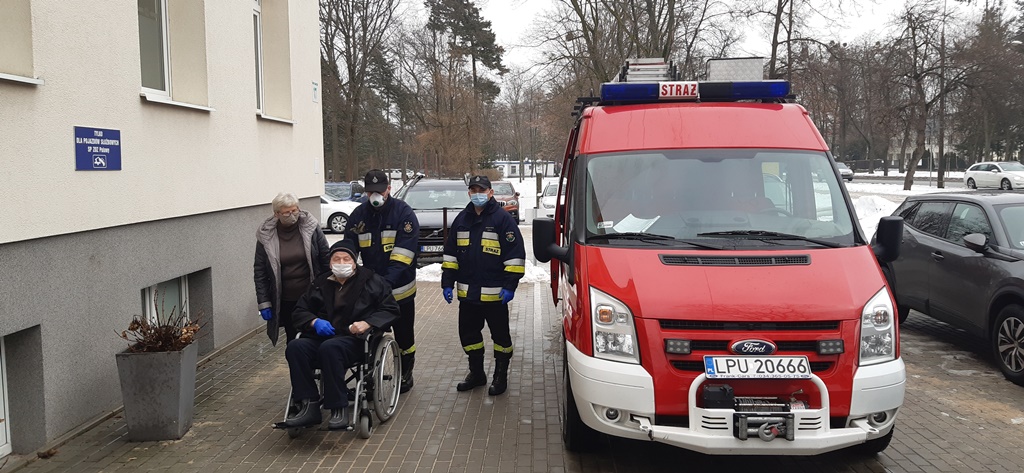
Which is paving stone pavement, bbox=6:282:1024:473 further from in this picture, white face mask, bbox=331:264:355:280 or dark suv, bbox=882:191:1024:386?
white face mask, bbox=331:264:355:280

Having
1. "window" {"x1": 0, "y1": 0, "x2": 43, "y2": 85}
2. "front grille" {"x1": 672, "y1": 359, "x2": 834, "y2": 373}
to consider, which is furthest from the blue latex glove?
"front grille" {"x1": 672, "y1": 359, "x2": 834, "y2": 373}

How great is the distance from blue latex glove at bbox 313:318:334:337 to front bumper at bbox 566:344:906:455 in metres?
2.01

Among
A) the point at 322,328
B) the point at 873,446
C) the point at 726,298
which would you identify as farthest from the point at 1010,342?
the point at 322,328

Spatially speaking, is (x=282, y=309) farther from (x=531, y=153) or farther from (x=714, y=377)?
(x=531, y=153)

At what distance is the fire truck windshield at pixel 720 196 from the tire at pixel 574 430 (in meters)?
1.07

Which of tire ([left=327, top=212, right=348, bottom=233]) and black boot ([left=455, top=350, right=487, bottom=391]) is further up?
tire ([left=327, top=212, right=348, bottom=233])

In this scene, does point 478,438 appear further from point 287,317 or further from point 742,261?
point 742,261

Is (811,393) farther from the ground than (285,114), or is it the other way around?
(285,114)

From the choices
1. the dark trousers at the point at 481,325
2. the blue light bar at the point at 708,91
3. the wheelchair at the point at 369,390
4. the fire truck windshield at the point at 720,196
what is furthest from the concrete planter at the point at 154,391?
the blue light bar at the point at 708,91

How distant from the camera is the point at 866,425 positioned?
13.3 ft

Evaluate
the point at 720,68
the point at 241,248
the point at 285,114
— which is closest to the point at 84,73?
the point at 241,248

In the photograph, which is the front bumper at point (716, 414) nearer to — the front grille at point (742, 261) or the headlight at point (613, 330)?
the headlight at point (613, 330)

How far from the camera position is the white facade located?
470cm

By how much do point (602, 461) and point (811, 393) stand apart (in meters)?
1.46
